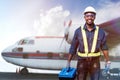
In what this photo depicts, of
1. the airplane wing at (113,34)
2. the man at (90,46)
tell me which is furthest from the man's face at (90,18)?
the airplane wing at (113,34)

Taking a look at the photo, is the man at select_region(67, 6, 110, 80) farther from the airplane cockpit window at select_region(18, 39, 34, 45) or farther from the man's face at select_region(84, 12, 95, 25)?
the airplane cockpit window at select_region(18, 39, 34, 45)

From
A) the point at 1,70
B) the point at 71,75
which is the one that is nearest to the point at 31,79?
the point at 1,70

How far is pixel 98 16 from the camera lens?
13531 millimetres

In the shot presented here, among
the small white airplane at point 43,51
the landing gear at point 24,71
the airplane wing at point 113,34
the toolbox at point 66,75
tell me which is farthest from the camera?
the landing gear at point 24,71

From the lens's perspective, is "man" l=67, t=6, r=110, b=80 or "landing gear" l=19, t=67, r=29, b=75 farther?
"landing gear" l=19, t=67, r=29, b=75

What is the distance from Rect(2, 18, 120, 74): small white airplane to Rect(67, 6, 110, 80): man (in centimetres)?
864

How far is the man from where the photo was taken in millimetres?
5355

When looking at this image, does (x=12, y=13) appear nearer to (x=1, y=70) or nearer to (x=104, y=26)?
(x=1, y=70)

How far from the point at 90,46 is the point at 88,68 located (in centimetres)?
25

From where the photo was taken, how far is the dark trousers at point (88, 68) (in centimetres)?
538

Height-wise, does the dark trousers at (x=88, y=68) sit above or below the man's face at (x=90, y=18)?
below

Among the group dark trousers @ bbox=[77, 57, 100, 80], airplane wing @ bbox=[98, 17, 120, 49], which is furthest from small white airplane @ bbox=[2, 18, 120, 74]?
dark trousers @ bbox=[77, 57, 100, 80]

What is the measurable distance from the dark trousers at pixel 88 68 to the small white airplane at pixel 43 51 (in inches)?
340

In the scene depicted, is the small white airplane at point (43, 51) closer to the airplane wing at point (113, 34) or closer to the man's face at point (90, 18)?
the airplane wing at point (113, 34)
